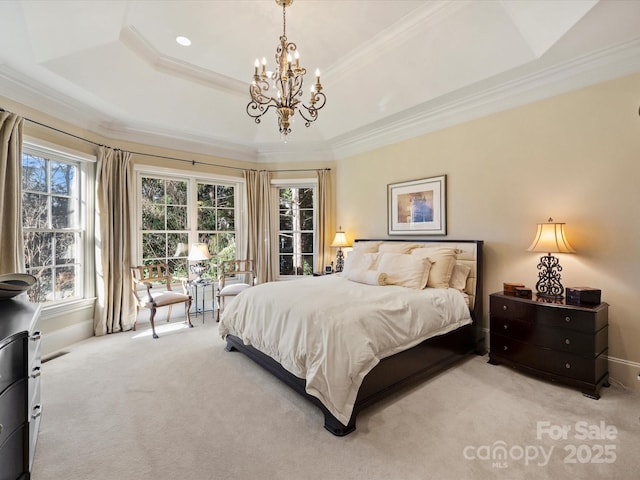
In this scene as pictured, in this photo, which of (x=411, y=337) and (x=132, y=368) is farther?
(x=132, y=368)

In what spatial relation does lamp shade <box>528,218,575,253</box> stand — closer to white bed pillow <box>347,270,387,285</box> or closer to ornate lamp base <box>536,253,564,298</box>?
ornate lamp base <box>536,253,564,298</box>

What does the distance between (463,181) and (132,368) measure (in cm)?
426

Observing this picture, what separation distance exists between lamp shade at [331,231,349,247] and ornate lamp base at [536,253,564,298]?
2.76 m

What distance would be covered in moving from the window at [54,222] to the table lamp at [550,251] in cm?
536

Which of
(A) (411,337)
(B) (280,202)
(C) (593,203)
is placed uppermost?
(B) (280,202)

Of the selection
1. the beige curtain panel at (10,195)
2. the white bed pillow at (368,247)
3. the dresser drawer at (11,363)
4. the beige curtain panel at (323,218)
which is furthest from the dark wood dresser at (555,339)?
the beige curtain panel at (10,195)

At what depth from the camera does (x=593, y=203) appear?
2.76 metres

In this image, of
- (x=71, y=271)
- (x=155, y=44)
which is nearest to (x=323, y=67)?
(x=155, y=44)

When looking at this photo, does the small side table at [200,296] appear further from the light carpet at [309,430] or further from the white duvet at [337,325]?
the light carpet at [309,430]

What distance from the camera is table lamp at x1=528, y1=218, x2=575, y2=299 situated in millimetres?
2727

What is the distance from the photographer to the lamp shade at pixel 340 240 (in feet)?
16.7

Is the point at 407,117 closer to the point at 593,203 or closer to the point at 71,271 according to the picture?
the point at 593,203

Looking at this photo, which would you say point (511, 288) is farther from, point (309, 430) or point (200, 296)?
point (200, 296)

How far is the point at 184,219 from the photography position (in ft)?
16.6
